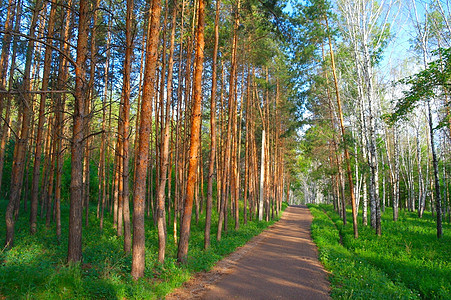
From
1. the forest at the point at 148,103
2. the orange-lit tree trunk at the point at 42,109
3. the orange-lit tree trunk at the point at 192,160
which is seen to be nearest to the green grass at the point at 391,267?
the forest at the point at 148,103

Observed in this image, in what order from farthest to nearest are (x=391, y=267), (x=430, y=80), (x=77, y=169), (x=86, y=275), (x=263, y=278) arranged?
(x=430, y=80), (x=391, y=267), (x=263, y=278), (x=77, y=169), (x=86, y=275)

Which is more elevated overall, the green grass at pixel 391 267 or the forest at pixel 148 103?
the forest at pixel 148 103

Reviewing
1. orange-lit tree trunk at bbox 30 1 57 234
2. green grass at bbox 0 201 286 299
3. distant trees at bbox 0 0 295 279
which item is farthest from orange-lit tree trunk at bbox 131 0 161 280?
orange-lit tree trunk at bbox 30 1 57 234

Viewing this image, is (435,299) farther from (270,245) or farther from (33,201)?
(33,201)

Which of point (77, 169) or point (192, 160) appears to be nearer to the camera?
point (77, 169)

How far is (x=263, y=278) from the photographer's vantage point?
23.7 feet

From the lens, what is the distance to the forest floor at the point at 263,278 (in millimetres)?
6031

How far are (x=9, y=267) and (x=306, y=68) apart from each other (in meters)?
15.2

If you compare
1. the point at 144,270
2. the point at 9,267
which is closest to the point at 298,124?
the point at 144,270

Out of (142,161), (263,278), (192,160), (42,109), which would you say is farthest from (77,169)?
(263,278)

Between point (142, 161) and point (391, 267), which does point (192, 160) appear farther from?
point (391, 267)

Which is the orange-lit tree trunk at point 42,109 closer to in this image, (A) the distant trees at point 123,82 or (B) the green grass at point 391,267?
(A) the distant trees at point 123,82

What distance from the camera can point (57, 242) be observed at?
1001cm

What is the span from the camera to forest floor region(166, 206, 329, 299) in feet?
19.8
